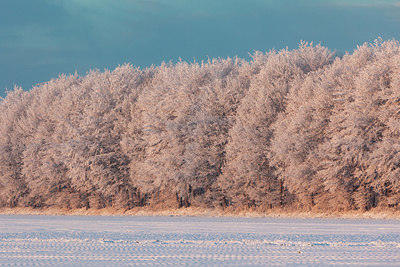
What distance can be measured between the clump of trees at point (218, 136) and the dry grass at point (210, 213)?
25.5 inches

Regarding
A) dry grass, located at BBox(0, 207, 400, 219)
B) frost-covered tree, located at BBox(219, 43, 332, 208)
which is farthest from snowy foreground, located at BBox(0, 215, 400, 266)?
frost-covered tree, located at BBox(219, 43, 332, 208)

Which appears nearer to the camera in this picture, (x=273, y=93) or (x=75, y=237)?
(x=75, y=237)

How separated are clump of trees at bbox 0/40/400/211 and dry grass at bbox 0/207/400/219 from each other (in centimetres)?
65

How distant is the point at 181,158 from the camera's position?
38.4 metres

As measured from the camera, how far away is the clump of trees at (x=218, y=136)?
1303 inches

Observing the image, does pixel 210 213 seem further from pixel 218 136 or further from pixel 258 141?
pixel 258 141

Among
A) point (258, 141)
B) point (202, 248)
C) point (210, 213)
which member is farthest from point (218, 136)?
point (202, 248)

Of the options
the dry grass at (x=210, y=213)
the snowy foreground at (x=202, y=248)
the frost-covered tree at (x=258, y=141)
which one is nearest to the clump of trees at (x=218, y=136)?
the frost-covered tree at (x=258, y=141)

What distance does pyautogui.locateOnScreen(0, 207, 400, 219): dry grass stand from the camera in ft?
106

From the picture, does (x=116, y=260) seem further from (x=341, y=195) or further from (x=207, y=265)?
(x=341, y=195)

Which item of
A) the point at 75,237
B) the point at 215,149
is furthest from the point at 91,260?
the point at 215,149

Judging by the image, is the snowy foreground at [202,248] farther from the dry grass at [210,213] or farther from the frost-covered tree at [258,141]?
the frost-covered tree at [258,141]

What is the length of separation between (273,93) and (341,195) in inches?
314

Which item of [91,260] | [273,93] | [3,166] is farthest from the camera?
[3,166]
